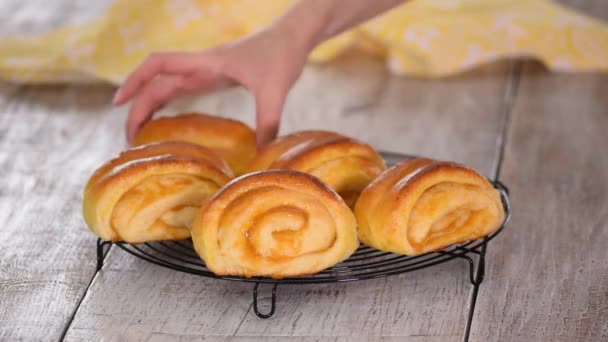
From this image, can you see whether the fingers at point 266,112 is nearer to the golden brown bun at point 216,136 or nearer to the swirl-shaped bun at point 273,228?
the golden brown bun at point 216,136

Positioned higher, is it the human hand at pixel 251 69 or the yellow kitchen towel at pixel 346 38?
the human hand at pixel 251 69

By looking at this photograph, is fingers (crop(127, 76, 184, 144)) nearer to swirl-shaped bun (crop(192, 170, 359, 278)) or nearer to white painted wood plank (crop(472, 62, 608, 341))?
swirl-shaped bun (crop(192, 170, 359, 278))

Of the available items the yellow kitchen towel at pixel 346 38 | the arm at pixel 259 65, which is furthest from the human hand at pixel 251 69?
the yellow kitchen towel at pixel 346 38

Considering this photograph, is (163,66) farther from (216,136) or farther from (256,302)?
(256,302)

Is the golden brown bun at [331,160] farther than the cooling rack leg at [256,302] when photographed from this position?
Yes

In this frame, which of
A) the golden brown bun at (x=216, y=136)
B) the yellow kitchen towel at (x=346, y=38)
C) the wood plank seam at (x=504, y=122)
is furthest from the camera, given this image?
the yellow kitchen towel at (x=346, y=38)

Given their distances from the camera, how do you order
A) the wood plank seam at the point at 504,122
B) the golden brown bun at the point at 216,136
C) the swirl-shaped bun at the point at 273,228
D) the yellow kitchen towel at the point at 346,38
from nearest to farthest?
the swirl-shaped bun at the point at 273,228
the wood plank seam at the point at 504,122
the golden brown bun at the point at 216,136
the yellow kitchen towel at the point at 346,38

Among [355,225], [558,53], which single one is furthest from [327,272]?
[558,53]
